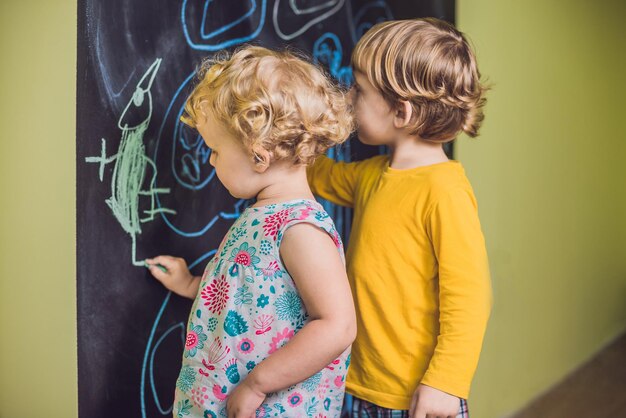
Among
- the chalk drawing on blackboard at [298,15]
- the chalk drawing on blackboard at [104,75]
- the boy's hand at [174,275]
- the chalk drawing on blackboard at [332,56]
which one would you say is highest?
the chalk drawing on blackboard at [298,15]

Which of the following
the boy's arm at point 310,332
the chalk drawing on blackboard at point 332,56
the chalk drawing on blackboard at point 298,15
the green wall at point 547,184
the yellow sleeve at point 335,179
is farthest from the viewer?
the green wall at point 547,184

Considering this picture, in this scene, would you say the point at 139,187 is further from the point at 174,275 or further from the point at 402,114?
the point at 402,114

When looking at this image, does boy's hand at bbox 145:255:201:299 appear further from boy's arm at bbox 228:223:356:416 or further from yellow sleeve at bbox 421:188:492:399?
yellow sleeve at bbox 421:188:492:399

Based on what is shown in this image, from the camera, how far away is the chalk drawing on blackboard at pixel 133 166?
1.15 metres

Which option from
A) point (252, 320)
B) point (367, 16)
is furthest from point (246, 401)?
point (367, 16)

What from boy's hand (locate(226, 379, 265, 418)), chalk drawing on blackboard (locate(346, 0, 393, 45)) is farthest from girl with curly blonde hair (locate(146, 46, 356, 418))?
chalk drawing on blackboard (locate(346, 0, 393, 45))

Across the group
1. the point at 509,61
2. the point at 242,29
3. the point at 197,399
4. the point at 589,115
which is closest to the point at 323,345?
the point at 197,399

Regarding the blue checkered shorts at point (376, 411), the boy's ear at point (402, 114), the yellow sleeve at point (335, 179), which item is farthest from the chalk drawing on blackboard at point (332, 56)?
the blue checkered shorts at point (376, 411)

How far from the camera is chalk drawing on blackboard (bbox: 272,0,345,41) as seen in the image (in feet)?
4.74

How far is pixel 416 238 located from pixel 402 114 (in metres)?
0.22

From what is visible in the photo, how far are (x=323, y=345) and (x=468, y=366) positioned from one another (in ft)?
0.96

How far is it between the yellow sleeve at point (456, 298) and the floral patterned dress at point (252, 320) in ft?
0.65

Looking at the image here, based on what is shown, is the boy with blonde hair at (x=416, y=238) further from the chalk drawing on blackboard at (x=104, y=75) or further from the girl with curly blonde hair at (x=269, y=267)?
the chalk drawing on blackboard at (x=104, y=75)

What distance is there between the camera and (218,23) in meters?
1.31
